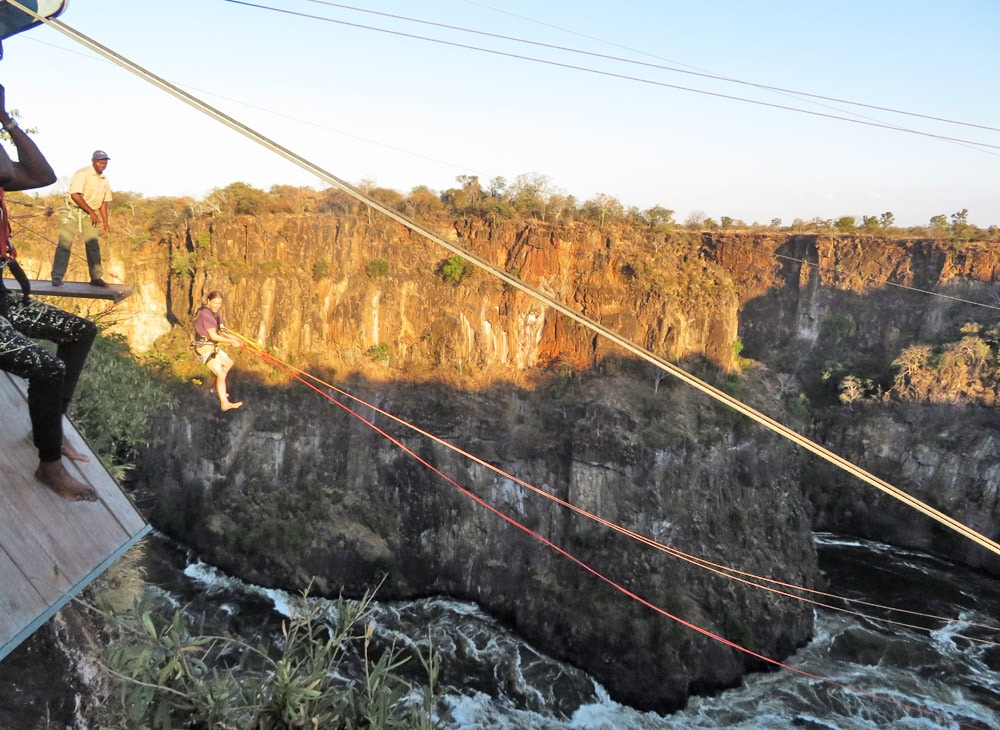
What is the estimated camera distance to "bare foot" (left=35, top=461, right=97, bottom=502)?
3531 mm

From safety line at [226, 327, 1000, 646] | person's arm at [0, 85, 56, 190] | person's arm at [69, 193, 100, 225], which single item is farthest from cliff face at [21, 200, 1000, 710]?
person's arm at [0, 85, 56, 190]

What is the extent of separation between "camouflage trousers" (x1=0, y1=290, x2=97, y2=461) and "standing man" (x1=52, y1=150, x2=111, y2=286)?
2011 mm

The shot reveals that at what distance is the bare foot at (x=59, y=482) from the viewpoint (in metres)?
3.53

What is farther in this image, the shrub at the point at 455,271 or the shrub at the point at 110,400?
the shrub at the point at 455,271

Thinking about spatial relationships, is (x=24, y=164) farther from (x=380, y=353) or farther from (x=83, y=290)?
(x=380, y=353)

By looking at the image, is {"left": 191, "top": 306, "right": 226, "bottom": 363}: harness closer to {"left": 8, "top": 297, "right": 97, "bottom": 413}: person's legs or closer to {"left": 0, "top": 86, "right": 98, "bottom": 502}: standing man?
{"left": 8, "top": 297, "right": 97, "bottom": 413}: person's legs

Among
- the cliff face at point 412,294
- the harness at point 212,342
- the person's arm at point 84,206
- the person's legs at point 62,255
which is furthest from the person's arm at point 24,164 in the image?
the cliff face at point 412,294

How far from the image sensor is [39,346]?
3238 mm

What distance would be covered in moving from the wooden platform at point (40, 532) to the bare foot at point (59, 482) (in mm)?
104

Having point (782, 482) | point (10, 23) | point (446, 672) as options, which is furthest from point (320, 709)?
point (782, 482)

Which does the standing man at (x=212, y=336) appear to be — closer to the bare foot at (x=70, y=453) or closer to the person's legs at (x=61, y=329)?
the person's legs at (x=61, y=329)

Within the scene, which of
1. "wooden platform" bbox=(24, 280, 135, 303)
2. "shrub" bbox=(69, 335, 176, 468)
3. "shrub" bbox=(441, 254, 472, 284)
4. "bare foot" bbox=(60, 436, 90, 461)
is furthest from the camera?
"shrub" bbox=(441, 254, 472, 284)

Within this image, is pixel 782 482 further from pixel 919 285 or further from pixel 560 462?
pixel 919 285

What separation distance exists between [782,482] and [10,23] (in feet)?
77.0
